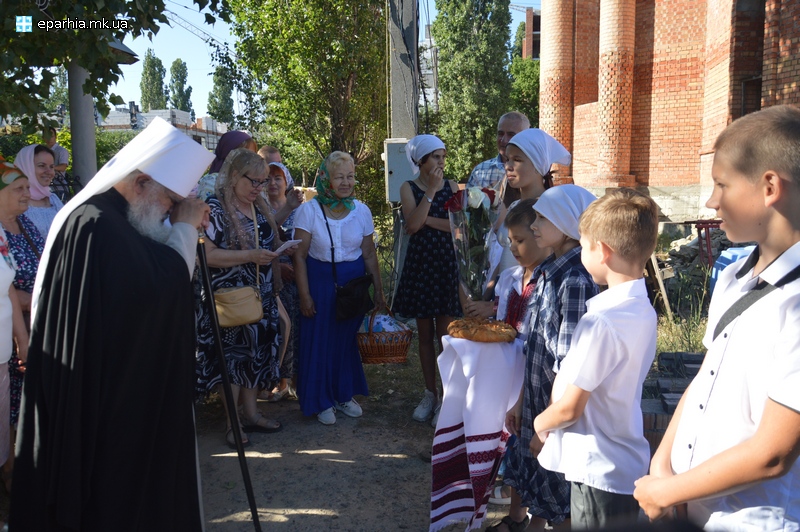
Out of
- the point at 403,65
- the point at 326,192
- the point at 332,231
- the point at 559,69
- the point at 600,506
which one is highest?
the point at 559,69

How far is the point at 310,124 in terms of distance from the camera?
1392cm

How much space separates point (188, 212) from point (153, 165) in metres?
0.34

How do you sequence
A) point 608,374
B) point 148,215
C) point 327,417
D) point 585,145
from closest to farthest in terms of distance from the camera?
1. point 608,374
2. point 148,215
3. point 327,417
4. point 585,145

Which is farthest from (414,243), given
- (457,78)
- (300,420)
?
(457,78)

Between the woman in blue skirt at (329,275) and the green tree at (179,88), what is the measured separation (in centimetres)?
9365

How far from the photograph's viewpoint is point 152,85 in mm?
84625

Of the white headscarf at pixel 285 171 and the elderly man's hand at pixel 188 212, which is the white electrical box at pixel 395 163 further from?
the elderly man's hand at pixel 188 212

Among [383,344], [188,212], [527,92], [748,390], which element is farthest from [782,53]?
[527,92]

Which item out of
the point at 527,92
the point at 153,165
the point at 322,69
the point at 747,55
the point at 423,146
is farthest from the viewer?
the point at 527,92

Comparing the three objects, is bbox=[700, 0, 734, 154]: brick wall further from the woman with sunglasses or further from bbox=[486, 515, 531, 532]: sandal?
bbox=[486, 515, 531, 532]: sandal

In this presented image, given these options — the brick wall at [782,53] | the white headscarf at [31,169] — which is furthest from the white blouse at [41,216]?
the brick wall at [782,53]

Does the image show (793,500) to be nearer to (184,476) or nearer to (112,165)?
(184,476)

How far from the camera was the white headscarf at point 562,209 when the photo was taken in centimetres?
293

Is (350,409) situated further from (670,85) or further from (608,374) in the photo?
(670,85)
